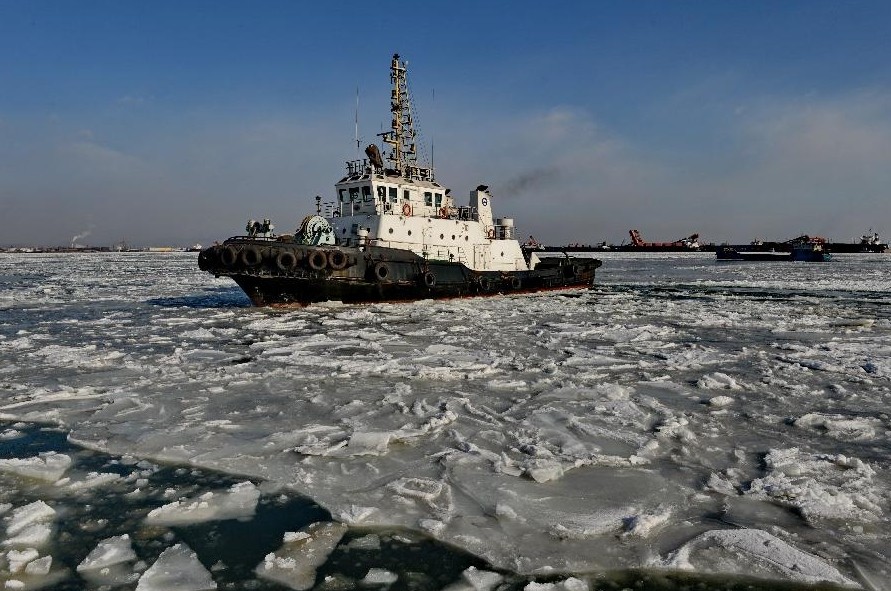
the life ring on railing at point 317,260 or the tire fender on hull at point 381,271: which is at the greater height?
the life ring on railing at point 317,260

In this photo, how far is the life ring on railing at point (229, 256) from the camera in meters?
15.1

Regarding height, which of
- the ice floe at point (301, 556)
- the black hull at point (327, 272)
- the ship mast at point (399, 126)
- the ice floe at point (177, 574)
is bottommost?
the ice floe at point (301, 556)

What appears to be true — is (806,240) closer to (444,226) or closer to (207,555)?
(444,226)

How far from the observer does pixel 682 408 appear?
19.4ft

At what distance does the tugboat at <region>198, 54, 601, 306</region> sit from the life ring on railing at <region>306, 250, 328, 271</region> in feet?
0.09

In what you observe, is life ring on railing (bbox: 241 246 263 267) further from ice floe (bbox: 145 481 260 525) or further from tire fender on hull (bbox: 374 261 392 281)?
ice floe (bbox: 145 481 260 525)

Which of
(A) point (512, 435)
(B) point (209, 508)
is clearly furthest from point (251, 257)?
(B) point (209, 508)

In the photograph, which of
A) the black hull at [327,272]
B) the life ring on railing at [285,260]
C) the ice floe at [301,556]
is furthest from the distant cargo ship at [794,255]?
the ice floe at [301,556]

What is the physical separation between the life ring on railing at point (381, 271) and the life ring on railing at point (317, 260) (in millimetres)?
1595

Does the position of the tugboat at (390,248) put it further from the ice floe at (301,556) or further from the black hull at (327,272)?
the ice floe at (301,556)

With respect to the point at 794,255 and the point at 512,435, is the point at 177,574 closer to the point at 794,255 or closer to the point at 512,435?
the point at 512,435

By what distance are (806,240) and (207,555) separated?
109 metres

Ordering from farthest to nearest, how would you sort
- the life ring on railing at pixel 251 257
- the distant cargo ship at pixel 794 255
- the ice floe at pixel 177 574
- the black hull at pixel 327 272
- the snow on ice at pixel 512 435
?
the distant cargo ship at pixel 794 255, the black hull at pixel 327 272, the life ring on railing at pixel 251 257, the snow on ice at pixel 512 435, the ice floe at pixel 177 574

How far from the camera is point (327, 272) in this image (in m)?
15.8
